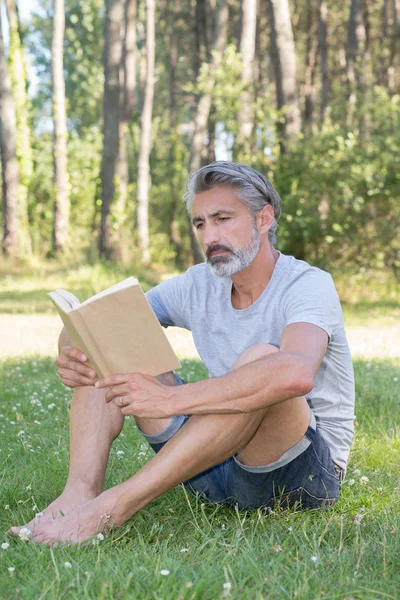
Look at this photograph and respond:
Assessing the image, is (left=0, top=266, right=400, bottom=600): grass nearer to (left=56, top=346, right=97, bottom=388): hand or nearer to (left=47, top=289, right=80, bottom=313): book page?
(left=56, top=346, right=97, bottom=388): hand

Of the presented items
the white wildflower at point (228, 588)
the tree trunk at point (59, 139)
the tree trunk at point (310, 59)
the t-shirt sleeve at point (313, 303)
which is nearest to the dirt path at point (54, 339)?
the t-shirt sleeve at point (313, 303)

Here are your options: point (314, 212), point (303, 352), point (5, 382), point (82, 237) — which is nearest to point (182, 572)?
point (303, 352)

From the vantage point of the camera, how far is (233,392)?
3.05 metres

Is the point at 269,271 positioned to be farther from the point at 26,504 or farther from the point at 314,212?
the point at 314,212

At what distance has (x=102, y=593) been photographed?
2463 mm

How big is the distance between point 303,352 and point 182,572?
0.90 metres

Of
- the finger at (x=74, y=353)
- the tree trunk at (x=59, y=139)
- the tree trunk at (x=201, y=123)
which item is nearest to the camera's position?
the finger at (x=74, y=353)

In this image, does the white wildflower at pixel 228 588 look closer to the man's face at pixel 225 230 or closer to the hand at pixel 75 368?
the hand at pixel 75 368

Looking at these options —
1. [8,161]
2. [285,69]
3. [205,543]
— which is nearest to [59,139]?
[8,161]

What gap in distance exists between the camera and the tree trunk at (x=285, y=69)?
1493 cm

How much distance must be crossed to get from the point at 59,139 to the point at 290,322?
18091 millimetres

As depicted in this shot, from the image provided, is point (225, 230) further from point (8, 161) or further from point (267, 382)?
point (8, 161)

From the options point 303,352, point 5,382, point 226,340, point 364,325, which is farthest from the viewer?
point 364,325

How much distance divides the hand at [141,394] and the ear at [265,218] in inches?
36.1
